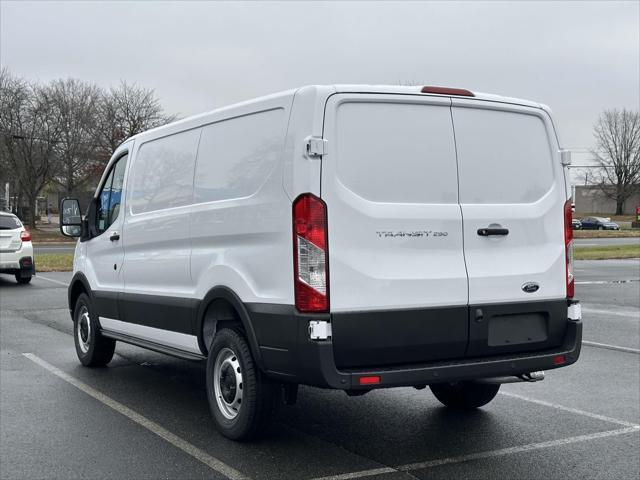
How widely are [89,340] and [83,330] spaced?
10.6 inches

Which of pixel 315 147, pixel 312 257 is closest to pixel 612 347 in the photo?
pixel 312 257

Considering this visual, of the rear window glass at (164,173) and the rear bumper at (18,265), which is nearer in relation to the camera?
the rear window glass at (164,173)

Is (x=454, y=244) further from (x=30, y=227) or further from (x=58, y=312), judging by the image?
(x=30, y=227)

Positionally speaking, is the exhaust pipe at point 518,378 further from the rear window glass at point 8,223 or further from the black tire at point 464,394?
the rear window glass at point 8,223

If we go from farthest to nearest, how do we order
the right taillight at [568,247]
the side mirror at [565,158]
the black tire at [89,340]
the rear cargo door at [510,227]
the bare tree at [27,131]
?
1. the bare tree at [27,131]
2. the black tire at [89,340]
3. the side mirror at [565,158]
4. the right taillight at [568,247]
5. the rear cargo door at [510,227]

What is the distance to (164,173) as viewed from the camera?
5.96 metres

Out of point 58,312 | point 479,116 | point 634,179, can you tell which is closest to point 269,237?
point 479,116

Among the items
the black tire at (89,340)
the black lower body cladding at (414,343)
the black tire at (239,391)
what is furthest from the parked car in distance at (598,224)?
the black tire at (239,391)

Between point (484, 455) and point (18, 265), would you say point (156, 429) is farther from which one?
point (18, 265)

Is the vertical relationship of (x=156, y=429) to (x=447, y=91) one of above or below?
below

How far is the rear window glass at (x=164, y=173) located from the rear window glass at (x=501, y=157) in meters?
1.96

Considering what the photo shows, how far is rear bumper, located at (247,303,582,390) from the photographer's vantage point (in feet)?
13.8

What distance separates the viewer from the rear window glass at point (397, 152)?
4.38 meters

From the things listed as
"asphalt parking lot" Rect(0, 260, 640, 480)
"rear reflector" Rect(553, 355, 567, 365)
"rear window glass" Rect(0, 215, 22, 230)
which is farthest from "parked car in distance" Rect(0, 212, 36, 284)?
"rear reflector" Rect(553, 355, 567, 365)
